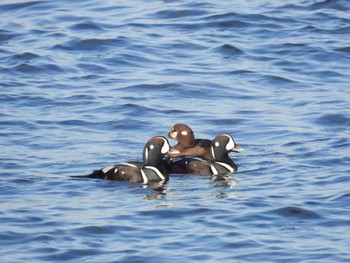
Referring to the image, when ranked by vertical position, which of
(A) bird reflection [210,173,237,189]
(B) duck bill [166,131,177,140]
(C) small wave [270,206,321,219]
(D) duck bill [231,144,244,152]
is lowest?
(C) small wave [270,206,321,219]

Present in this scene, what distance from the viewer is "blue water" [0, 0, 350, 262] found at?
480 inches

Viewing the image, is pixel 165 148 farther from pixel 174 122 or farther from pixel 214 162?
pixel 174 122

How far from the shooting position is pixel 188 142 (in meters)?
16.5

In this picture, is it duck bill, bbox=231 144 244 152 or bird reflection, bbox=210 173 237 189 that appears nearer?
bird reflection, bbox=210 173 237 189

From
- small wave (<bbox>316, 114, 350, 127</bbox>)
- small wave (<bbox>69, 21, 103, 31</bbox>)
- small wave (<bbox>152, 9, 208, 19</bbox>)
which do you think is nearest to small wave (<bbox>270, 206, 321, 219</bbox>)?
small wave (<bbox>316, 114, 350, 127</bbox>)

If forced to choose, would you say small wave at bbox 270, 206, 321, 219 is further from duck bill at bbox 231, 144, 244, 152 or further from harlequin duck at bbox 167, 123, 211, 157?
harlequin duck at bbox 167, 123, 211, 157

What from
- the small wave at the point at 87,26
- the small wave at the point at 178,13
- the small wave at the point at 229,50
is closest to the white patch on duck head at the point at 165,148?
the small wave at the point at 229,50

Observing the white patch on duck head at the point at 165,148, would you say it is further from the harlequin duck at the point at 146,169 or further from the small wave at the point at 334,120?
the small wave at the point at 334,120

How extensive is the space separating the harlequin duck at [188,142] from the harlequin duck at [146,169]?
1053 mm

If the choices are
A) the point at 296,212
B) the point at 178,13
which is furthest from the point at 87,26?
the point at 296,212

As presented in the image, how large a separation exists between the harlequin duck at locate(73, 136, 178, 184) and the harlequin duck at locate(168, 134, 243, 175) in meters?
0.23

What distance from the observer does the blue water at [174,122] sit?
12.2 m

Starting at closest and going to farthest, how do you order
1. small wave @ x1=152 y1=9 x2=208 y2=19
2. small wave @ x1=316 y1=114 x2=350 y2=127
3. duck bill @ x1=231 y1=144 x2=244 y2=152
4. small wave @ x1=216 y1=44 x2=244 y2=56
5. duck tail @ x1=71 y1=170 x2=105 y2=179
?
duck tail @ x1=71 y1=170 x2=105 y2=179 < duck bill @ x1=231 y1=144 x2=244 y2=152 < small wave @ x1=316 y1=114 x2=350 y2=127 < small wave @ x1=216 y1=44 x2=244 y2=56 < small wave @ x1=152 y1=9 x2=208 y2=19

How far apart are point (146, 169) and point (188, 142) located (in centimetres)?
175
